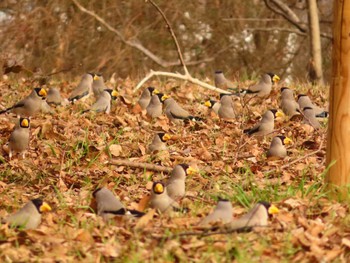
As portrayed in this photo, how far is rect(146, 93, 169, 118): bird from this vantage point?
10.6 metres

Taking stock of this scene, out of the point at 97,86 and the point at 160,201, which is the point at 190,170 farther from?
the point at 97,86

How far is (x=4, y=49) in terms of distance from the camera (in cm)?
1638

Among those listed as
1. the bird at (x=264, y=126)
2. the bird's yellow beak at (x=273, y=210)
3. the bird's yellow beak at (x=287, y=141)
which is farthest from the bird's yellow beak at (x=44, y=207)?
the bird at (x=264, y=126)

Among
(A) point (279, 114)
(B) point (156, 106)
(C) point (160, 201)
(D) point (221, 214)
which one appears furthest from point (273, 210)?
(B) point (156, 106)

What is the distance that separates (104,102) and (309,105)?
2.50 m

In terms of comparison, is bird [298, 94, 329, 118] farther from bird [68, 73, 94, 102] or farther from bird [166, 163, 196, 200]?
bird [166, 163, 196, 200]

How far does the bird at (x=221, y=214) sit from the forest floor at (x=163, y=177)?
102mm

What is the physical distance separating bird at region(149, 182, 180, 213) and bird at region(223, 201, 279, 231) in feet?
2.30

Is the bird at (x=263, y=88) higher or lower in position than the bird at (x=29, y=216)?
higher

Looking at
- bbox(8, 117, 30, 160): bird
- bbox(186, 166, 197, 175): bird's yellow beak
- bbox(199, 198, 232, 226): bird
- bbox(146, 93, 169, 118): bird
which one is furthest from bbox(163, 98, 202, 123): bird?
bbox(199, 198, 232, 226): bird

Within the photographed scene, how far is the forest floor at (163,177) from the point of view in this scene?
564cm

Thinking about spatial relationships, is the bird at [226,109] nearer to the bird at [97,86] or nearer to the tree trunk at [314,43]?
the bird at [97,86]

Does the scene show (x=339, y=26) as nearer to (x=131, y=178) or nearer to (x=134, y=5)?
(x=131, y=178)

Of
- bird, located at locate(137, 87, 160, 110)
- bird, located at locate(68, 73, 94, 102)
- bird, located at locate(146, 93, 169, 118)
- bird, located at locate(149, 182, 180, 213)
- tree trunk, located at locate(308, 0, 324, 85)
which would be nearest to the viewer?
bird, located at locate(149, 182, 180, 213)
